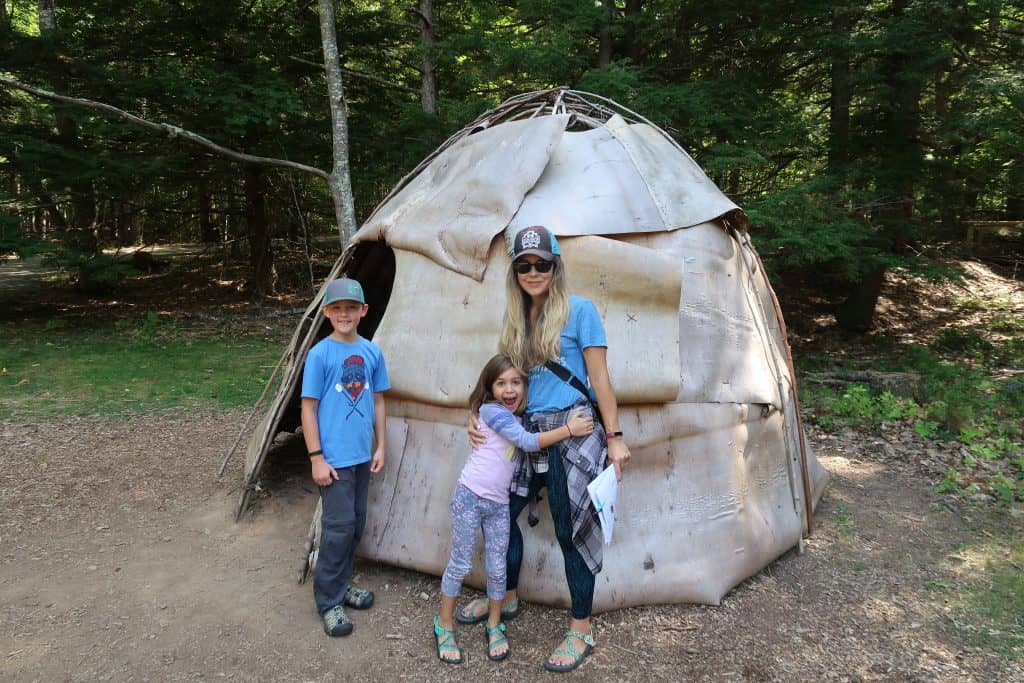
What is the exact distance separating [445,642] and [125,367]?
7986mm

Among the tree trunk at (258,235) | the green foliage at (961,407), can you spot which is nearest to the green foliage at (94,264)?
the tree trunk at (258,235)

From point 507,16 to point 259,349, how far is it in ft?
23.5

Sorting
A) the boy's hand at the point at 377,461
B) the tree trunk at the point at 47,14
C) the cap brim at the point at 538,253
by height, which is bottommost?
the boy's hand at the point at 377,461

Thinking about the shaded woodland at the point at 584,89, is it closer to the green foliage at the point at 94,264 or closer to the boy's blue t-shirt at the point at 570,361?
the green foliage at the point at 94,264

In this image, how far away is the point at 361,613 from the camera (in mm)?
3643

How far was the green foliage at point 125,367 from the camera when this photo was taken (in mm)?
7703

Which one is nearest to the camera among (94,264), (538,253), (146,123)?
(538,253)

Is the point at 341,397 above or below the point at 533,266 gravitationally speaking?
below

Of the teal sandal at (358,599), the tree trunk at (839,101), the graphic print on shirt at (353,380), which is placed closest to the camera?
the graphic print on shirt at (353,380)

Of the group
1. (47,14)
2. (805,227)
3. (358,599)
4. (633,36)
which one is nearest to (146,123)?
(358,599)

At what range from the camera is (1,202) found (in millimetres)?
11055

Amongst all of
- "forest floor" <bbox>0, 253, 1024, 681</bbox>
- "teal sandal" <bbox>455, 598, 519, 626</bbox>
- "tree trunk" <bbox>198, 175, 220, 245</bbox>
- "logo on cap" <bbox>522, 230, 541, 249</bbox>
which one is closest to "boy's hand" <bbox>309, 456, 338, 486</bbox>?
"forest floor" <bbox>0, 253, 1024, 681</bbox>

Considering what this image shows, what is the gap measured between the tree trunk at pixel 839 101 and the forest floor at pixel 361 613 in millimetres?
6221

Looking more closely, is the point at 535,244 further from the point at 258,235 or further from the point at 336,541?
the point at 258,235
